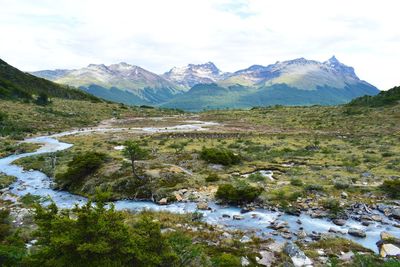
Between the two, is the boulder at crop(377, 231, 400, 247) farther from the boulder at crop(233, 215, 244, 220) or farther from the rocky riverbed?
the boulder at crop(233, 215, 244, 220)

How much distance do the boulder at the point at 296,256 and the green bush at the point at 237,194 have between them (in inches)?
289

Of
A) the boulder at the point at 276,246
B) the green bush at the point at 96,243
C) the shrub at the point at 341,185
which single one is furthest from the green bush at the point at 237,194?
the green bush at the point at 96,243

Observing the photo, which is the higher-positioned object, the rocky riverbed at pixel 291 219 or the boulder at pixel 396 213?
the boulder at pixel 396 213

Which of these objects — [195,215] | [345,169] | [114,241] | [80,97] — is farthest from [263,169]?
[80,97]

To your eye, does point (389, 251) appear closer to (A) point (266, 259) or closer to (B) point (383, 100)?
(A) point (266, 259)

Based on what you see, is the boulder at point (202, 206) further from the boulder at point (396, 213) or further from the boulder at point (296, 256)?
the boulder at point (396, 213)

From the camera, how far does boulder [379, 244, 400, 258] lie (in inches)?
609

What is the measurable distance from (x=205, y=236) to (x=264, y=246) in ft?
10.2

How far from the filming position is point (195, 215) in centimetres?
2083

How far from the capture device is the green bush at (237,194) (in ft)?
77.6

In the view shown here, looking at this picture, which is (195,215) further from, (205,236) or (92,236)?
(92,236)

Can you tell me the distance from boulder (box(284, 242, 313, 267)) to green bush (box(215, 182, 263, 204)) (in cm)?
734

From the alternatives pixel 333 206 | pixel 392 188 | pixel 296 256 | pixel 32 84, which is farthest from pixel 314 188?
pixel 32 84

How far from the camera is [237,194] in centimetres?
2366
